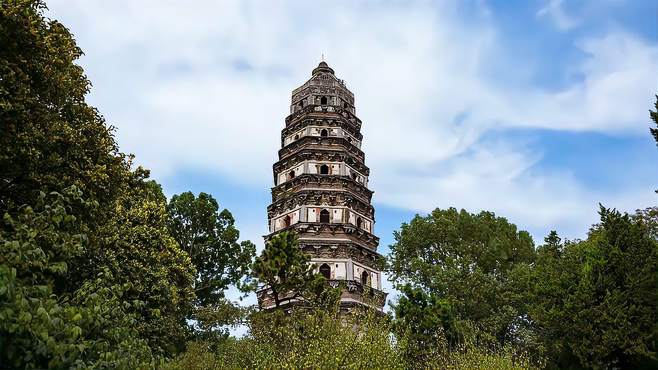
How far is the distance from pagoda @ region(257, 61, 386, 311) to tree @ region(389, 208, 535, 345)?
88.1 inches

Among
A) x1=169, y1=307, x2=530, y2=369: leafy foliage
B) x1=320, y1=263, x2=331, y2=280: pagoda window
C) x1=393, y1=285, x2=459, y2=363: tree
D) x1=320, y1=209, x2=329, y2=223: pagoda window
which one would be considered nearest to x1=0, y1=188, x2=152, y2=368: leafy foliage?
x1=169, y1=307, x2=530, y2=369: leafy foliage

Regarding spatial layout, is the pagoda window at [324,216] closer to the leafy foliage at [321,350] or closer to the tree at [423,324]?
the tree at [423,324]

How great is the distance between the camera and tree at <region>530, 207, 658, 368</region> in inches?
677

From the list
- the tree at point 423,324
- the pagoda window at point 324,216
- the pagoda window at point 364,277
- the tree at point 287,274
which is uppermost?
the pagoda window at point 324,216

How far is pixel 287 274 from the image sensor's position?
21.0 metres

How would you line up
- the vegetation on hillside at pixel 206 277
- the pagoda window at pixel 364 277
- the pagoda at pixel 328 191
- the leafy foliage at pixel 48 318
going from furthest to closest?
the pagoda window at pixel 364 277, the pagoda at pixel 328 191, the vegetation on hillside at pixel 206 277, the leafy foliage at pixel 48 318

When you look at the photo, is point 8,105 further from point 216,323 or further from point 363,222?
point 363,222

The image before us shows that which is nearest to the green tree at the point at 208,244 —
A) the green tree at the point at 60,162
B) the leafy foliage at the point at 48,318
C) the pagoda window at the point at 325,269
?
the pagoda window at the point at 325,269

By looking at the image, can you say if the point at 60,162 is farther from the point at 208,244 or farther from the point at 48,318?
the point at 208,244

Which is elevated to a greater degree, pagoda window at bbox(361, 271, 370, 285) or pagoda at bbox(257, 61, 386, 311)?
pagoda at bbox(257, 61, 386, 311)

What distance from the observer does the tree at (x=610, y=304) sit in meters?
17.2

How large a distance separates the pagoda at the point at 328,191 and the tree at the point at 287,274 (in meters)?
5.68

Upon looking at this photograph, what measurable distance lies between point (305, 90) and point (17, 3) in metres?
27.6

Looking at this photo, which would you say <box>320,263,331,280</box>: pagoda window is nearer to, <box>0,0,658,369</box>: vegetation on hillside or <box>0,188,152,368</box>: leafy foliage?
<box>0,0,658,369</box>: vegetation on hillside
